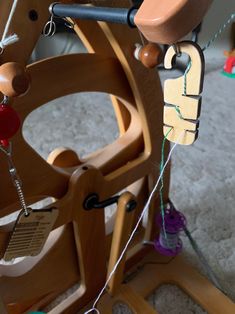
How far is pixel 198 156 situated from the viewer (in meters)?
1.27

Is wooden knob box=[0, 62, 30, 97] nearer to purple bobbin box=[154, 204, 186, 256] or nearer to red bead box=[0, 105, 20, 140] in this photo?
red bead box=[0, 105, 20, 140]

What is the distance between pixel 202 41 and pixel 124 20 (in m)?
1.70

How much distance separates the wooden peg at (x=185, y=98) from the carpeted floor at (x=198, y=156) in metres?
0.52

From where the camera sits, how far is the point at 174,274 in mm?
851

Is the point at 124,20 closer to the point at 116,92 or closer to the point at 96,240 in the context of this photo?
the point at 116,92

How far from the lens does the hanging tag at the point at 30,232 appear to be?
0.54 meters

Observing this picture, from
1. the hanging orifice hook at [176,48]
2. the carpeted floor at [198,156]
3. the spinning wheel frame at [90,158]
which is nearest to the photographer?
the hanging orifice hook at [176,48]

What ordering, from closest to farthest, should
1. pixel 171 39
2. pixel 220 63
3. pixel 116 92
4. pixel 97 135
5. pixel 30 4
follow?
pixel 171 39 < pixel 30 4 < pixel 116 92 < pixel 97 135 < pixel 220 63

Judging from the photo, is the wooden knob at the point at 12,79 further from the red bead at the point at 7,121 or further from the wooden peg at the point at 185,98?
the wooden peg at the point at 185,98

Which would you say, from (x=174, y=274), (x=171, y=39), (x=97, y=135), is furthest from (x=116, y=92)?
(x=97, y=135)

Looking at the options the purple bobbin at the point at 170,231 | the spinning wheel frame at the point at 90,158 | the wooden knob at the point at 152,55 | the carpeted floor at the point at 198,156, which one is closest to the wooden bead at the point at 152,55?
the wooden knob at the point at 152,55

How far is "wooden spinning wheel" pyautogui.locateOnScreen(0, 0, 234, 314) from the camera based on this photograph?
0.53 m

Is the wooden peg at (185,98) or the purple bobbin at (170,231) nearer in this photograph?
the wooden peg at (185,98)

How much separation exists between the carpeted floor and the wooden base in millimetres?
22
